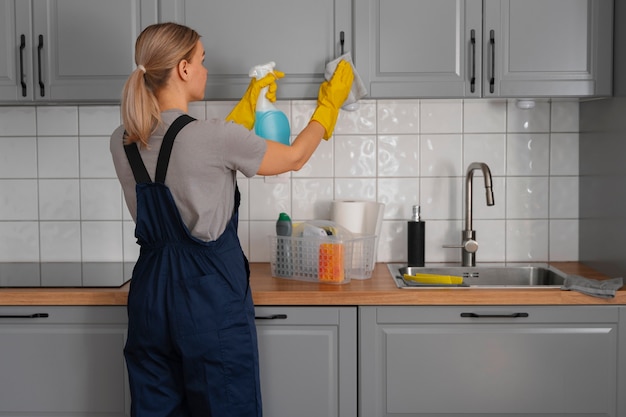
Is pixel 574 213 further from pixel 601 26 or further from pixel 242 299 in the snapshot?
pixel 242 299

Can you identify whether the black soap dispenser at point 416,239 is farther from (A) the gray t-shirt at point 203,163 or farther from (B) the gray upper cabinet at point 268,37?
(A) the gray t-shirt at point 203,163

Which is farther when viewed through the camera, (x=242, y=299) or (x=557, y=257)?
(x=557, y=257)

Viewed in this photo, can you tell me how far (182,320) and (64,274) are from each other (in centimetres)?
86

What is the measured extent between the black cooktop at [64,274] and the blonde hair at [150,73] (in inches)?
28.1

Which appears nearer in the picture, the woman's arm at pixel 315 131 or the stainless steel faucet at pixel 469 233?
the woman's arm at pixel 315 131

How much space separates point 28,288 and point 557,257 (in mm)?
1858

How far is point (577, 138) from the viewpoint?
9.60 feet

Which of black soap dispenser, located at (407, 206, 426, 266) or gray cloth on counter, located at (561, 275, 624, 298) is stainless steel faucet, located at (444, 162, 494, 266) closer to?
black soap dispenser, located at (407, 206, 426, 266)

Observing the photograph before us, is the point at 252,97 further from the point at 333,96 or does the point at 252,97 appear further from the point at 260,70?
the point at 333,96

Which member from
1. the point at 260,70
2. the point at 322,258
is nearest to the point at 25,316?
the point at 322,258

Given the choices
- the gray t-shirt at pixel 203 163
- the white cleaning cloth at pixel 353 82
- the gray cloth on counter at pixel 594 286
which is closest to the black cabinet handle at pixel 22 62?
the gray t-shirt at pixel 203 163

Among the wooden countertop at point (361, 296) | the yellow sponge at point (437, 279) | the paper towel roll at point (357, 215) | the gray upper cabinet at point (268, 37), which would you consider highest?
the gray upper cabinet at point (268, 37)

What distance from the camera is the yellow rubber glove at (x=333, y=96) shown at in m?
2.42

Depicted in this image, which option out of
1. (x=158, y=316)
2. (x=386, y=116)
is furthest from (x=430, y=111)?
(x=158, y=316)
